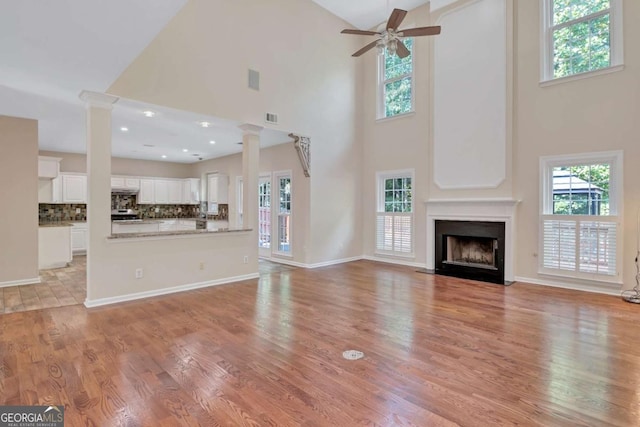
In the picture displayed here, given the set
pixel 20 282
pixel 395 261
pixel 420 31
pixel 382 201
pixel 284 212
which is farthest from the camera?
pixel 382 201

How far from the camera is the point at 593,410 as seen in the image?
6.71ft

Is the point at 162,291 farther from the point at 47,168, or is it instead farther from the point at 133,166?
the point at 133,166

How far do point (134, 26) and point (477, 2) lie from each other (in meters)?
6.05

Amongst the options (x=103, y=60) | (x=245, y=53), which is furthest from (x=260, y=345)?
(x=245, y=53)

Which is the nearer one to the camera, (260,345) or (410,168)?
(260,345)

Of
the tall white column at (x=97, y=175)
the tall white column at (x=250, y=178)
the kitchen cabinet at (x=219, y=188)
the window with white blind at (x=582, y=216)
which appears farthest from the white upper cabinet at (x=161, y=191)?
the window with white blind at (x=582, y=216)

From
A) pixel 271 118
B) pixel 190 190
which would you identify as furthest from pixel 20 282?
pixel 190 190

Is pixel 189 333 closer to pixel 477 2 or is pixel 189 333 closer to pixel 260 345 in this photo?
pixel 260 345

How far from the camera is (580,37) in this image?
509 centimetres

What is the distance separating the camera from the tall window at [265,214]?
7.82 meters

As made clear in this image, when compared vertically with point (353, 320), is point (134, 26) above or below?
above

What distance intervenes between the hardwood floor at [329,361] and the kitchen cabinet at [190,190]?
20.0 feet

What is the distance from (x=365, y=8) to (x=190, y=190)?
6.83 metres

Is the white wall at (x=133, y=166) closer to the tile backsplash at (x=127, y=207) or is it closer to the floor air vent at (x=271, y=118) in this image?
the tile backsplash at (x=127, y=207)
